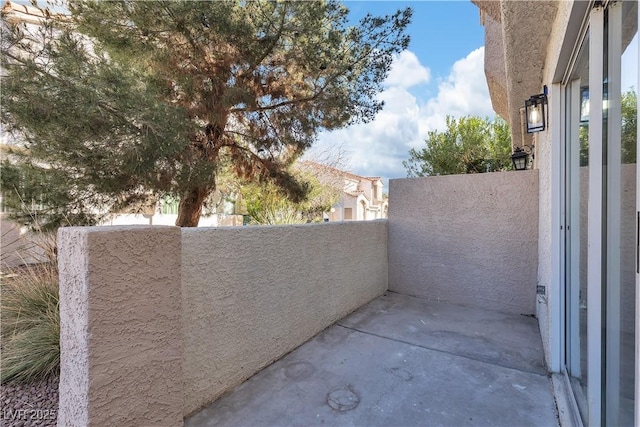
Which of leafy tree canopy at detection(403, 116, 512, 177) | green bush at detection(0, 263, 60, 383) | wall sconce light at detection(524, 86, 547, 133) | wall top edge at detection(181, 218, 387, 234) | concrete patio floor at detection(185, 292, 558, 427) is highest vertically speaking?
leafy tree canopy at detection(403, 116, 512, 177)

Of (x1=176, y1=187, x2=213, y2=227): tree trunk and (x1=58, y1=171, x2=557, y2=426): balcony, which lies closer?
(x1=58, y1=171, x2=557, y2=426): balcony

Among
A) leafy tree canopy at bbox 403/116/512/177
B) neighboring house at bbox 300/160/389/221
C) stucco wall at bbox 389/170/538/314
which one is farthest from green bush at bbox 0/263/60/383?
leafy tree canopy at bbox 403/116/512/177

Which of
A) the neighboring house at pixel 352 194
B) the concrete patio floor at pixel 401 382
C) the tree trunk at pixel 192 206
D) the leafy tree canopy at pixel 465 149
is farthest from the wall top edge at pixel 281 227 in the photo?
the leafy tree canopy at pixel 465 149

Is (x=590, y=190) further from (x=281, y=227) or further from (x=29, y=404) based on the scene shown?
(x=29, y=404)

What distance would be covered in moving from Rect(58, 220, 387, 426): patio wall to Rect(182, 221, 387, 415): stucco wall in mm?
11

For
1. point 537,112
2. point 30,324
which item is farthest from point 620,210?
point 30,324

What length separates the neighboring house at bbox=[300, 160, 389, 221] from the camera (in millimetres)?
19578

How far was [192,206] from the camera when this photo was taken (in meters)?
7.13

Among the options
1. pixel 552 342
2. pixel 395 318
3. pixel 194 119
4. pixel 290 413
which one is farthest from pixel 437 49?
pixel 290 413

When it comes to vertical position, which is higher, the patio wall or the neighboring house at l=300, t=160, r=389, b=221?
the neighboring house at l=300, t=160, r=389, b=221

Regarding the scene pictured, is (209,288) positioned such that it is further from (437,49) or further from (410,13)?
(437,49)

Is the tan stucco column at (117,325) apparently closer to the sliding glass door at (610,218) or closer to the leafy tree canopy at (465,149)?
the sliding glass door at (610,218)

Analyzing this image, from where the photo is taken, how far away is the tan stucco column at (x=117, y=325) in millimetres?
1938

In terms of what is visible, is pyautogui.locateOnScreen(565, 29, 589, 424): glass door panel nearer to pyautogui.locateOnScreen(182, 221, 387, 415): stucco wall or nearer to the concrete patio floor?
the concrete patio floor
